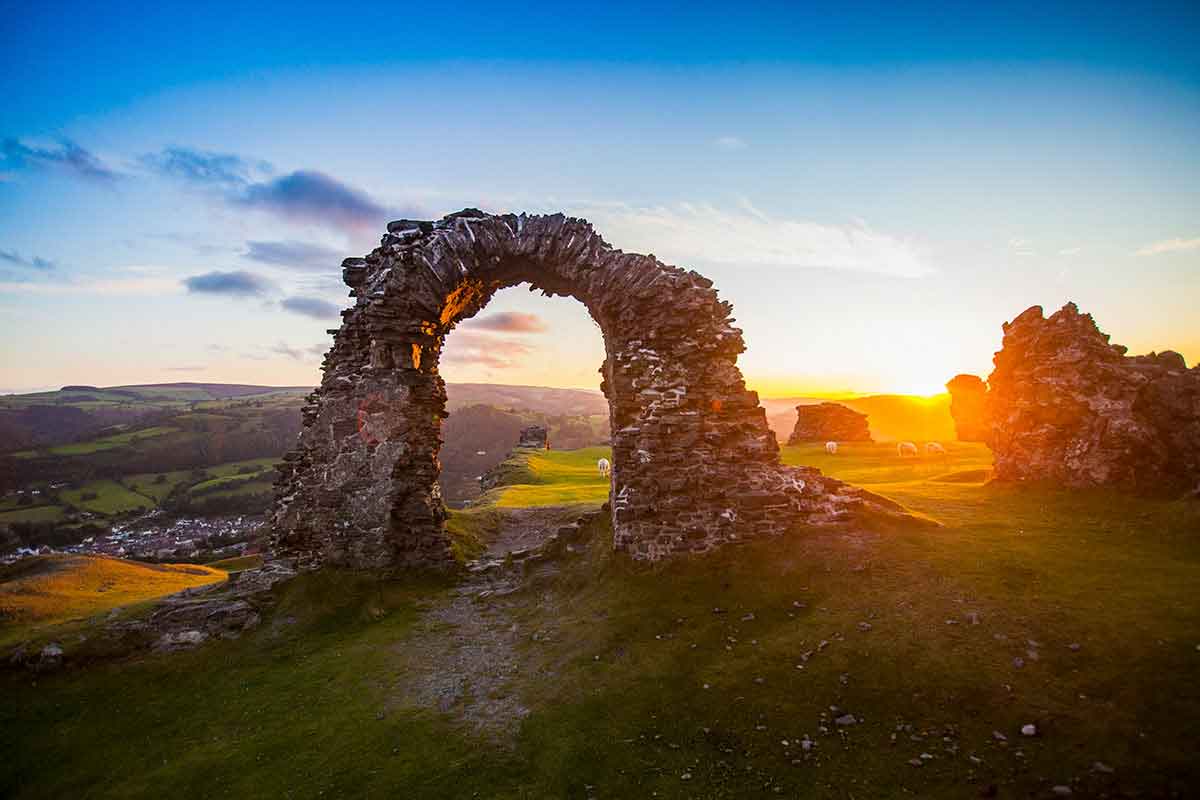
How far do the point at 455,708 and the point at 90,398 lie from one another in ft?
591

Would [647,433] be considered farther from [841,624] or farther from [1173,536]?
[1173,536]

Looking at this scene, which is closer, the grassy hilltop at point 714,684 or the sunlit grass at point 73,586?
the grassy hilltop at point 714,684

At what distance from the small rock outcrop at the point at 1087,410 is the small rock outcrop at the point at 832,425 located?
2923 centimetres

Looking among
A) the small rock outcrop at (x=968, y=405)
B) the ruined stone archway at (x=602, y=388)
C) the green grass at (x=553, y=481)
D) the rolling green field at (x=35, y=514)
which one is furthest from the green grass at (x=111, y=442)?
the small rock outcrop at (x=968, y=405)

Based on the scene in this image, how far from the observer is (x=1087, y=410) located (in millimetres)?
13578

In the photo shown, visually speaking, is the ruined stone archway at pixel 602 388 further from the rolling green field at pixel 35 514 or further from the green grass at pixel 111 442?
the green grass at pixel 111 442

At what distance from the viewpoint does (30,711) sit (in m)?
9.34

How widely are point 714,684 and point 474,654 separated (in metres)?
4.75

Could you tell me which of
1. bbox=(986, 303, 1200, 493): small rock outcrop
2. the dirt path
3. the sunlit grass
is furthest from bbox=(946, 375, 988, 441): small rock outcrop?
the sunlit grass

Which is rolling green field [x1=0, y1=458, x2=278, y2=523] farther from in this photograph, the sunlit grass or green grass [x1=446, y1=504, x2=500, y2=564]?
green grass [x1=446, y1=504, x2=500, y2=564]

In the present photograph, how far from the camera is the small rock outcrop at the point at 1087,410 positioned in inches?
493

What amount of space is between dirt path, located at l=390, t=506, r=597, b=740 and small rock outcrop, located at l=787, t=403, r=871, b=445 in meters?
36.4

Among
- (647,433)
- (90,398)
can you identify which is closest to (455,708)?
(647,433)

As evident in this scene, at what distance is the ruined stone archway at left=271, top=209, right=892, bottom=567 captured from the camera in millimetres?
12047
